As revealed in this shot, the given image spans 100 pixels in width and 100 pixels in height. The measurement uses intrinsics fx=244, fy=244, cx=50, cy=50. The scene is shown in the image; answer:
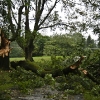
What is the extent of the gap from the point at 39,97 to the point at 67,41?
125 feet

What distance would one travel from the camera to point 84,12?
72.5 ft

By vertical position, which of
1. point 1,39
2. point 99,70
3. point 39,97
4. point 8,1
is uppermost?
point 8,1

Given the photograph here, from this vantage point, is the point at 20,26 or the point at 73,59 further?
the point at 20,26

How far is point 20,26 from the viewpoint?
15383 millimetres

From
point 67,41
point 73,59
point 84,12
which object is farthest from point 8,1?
point 67,41

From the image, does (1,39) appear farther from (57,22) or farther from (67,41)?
(67,41)

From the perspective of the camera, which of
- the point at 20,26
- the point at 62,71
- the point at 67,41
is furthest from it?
the point at 67,41

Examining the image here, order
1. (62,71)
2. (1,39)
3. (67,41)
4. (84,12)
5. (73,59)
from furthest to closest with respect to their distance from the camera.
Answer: (67,41) < (84,12) < (73,59) < (62,71) < (1,39)

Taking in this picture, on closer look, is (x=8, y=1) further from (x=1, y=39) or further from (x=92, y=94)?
(x=92, y=94)

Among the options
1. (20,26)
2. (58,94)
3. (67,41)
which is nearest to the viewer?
(58,94)

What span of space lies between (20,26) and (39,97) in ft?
25.0

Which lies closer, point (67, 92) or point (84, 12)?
point (67, 92)

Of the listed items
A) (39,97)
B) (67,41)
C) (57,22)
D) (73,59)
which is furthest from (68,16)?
(67,41)

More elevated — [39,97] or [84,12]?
[84,12]
